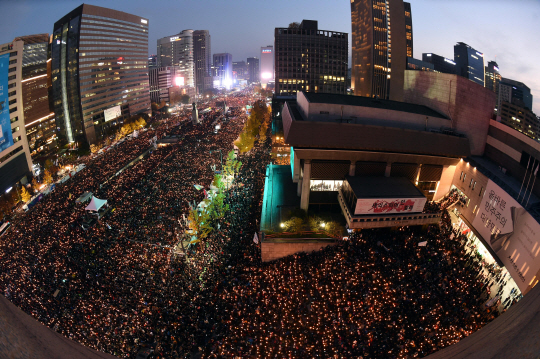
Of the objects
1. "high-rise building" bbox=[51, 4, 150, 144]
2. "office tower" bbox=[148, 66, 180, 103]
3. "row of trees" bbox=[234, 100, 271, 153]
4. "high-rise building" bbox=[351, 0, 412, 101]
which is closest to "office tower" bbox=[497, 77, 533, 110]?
"high-rise building" bbox=[351, 0, 412, 101]

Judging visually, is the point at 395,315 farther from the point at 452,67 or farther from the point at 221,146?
the point at 452,67

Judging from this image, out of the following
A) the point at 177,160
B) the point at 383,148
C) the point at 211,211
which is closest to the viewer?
the point at 383,148

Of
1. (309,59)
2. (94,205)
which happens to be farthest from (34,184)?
(309,59)

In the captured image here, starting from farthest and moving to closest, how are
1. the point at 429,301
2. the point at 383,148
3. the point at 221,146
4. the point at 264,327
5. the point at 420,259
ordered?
the point at 221,146 → the point at 383,148 → the point at 420,259 → the point at 429,301 → the point at 264,327

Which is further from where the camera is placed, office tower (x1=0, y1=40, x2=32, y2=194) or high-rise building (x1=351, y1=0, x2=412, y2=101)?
high-rise building (x1=351, y1=0, x2=412, y2=101)

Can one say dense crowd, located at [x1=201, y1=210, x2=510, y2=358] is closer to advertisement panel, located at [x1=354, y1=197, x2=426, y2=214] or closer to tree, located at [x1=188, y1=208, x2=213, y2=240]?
advertisement panel, located at [x1=354, y1=197, x2=426, y2=214]

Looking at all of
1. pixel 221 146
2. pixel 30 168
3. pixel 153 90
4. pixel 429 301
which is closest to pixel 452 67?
pixel 221 146
